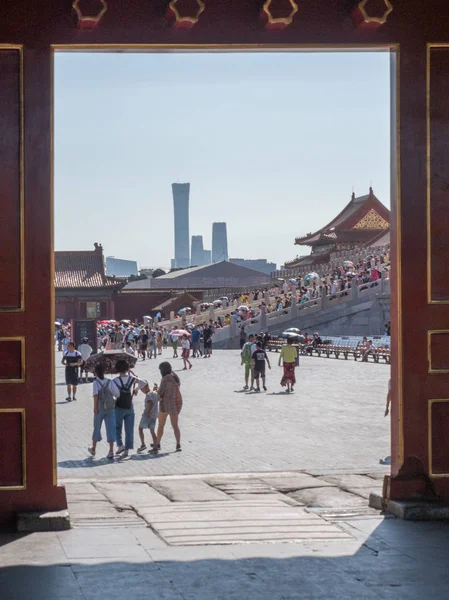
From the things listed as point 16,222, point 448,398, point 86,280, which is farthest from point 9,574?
point 86,280

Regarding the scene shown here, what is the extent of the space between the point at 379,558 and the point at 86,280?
66986mm

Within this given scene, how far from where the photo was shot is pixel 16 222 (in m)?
8.34

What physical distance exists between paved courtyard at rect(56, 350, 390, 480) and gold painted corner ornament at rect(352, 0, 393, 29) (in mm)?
5260

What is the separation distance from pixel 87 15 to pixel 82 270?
219ft

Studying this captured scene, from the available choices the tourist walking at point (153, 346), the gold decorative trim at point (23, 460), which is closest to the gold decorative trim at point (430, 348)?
the gold decorative trim at point (23, 460)

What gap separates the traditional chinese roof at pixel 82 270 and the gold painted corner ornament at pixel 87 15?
63814 millimetres

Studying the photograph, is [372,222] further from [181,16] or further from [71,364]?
[181,16]

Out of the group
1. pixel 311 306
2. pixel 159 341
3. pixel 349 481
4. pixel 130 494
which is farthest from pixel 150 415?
pixel 311 306

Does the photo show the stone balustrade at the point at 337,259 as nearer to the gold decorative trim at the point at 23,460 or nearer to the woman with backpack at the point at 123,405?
the woman with backpack at the point at 123,405

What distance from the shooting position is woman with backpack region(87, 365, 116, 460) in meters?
13.7

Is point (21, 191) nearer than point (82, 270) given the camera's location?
Yes

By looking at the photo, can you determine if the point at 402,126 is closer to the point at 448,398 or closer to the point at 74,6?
the point at 448,398

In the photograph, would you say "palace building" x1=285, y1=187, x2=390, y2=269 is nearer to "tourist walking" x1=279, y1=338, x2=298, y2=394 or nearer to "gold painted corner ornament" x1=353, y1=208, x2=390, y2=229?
"gold painted corner ornament" x1=353, y1=208, x2=390, y2=229

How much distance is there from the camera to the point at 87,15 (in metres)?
8.28
